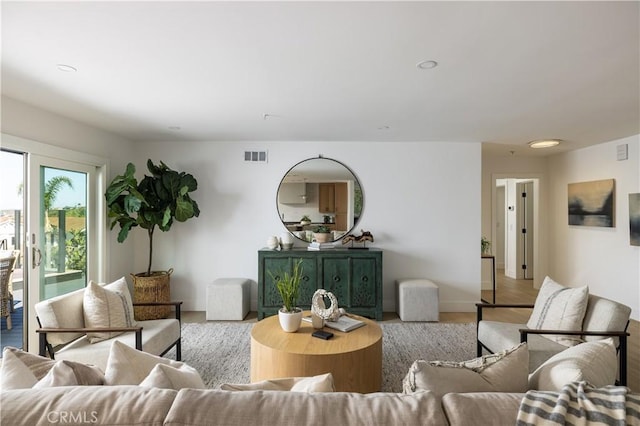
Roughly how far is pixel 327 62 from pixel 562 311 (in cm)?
244

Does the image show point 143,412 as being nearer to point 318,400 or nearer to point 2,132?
point 318,400

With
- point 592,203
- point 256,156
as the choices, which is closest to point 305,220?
point 256,156

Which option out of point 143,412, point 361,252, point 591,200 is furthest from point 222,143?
point 591,200

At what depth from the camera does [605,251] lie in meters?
4.83

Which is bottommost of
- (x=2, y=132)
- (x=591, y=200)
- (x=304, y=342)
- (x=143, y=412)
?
(x=304, y=342)

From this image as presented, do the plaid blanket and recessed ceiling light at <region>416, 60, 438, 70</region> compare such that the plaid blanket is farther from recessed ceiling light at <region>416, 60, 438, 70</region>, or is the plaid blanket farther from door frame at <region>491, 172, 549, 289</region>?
door frame at <region>491, 172, 549, 289</region>

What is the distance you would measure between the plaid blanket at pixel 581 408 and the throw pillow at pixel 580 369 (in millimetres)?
145

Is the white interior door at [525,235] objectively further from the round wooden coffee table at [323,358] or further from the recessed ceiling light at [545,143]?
the round wooden coffee table at [323,358]

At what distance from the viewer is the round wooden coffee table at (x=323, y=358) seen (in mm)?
2172

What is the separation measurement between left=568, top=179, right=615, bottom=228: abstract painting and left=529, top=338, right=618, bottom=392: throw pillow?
178 inches

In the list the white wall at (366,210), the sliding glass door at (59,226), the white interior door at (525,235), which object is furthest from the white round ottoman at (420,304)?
the white interior door at (525,235)

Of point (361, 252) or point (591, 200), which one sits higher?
point (591, 200)

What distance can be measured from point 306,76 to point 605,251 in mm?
5143

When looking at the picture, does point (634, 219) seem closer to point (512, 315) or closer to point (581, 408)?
point (512, 315)
